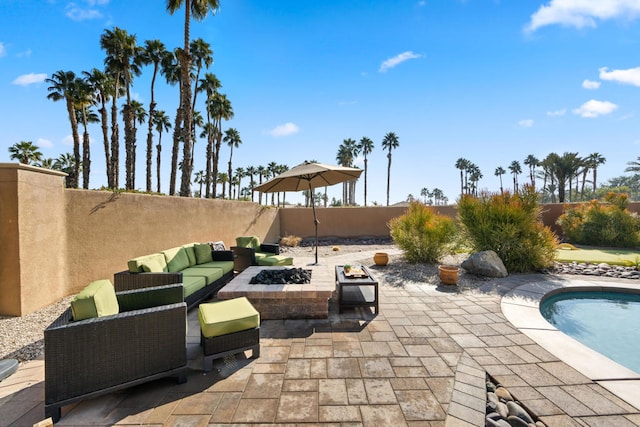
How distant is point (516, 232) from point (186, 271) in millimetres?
6930

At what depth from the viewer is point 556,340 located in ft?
9.01

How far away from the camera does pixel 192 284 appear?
11.7 feet

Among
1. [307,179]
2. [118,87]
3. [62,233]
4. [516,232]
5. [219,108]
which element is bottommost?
[516,232]

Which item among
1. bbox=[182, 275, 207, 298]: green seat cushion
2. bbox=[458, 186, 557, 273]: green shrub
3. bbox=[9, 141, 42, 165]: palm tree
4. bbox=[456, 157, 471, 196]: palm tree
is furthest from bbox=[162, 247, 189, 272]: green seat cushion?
bbox=[456, 157, 471, 196]: palm tree

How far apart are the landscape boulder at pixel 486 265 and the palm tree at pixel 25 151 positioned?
28.1 meters

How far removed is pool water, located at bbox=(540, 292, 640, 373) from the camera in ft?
9.45

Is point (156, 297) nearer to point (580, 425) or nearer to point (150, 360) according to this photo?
point (150, 360)

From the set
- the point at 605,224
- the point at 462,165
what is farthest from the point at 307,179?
the point at 462,165

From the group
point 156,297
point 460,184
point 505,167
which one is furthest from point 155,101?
point 505,167

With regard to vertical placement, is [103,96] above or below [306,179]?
above

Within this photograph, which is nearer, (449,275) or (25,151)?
(449,275)

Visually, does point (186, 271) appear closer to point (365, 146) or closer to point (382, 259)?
point (382, 259)

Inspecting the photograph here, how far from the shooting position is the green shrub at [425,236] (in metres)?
6.37

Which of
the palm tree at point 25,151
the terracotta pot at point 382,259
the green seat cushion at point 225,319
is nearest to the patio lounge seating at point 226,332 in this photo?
the green seat cushion at point 225,319
